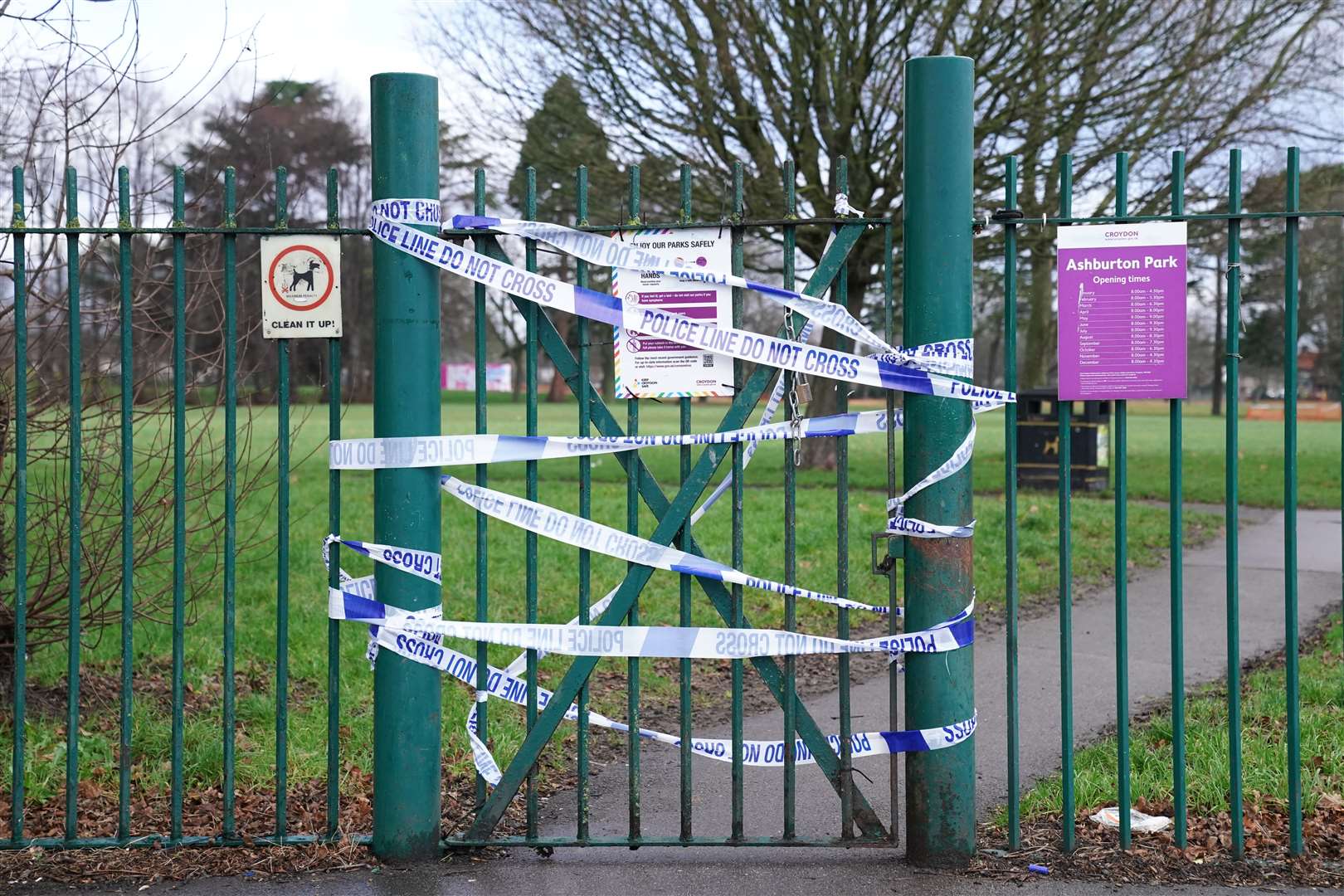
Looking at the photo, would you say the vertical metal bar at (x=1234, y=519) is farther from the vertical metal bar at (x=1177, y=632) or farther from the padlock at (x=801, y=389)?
the padlock at (x=801, y=389)

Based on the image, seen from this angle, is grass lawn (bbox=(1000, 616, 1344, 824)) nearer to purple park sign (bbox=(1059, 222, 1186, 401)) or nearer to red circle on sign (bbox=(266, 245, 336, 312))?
purple park sign (bbox=(1059, 222, 1186, 401))

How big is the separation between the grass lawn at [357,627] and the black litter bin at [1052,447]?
2.09 feet

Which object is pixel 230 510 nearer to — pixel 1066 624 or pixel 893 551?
pixel 893 551

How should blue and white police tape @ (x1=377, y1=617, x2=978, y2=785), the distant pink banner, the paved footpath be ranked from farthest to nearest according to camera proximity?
the distant pink banner, blue and white police tape @ (x1=377, y1=617, x2=978, y2=785), the paved footpath

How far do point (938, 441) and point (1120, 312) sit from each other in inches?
29.1

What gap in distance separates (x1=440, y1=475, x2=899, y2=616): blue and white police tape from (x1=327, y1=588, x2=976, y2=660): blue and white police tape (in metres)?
0.16

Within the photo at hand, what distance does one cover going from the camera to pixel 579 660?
162 inches

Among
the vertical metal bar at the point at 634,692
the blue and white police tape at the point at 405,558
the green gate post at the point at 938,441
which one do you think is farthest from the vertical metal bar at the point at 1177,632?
the blue and white police tape at the point at 405,558

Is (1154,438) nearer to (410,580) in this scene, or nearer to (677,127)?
(677,127)

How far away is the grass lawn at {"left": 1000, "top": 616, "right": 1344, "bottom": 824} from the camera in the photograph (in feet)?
15.2

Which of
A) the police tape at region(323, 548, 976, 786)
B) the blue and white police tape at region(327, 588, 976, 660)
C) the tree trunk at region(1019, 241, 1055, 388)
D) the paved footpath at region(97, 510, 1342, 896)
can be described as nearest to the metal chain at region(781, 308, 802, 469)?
the blue and white police tape at region(327, 588, 976, 660)

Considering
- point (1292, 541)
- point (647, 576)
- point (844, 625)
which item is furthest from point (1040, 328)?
point (647, 576)

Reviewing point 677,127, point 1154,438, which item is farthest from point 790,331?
point 1154,438

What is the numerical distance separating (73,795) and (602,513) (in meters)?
8.87
